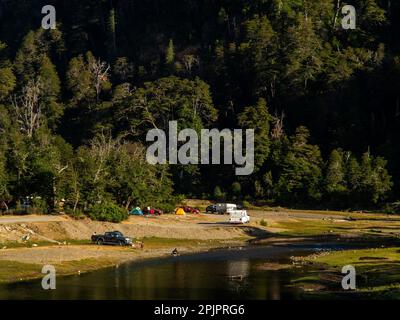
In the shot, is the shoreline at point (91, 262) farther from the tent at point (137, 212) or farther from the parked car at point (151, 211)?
the parked car at point (151, 211)

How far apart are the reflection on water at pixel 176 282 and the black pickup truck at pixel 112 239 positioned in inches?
374

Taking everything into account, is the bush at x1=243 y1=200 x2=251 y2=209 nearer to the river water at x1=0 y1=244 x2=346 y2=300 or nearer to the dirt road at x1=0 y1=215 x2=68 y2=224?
the dirt road at x1=0 y1=215 x2=68 y2=224

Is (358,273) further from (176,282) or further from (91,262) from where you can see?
(91,262)

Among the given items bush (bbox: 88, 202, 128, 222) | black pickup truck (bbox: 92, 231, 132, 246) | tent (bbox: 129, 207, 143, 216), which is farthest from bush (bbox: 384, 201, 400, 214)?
black pickup truck (bbox: 92, 231, 132, 246)

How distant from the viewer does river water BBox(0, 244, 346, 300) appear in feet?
172

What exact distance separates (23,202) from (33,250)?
102 feet

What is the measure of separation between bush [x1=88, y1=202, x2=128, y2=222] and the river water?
2484 centimetres

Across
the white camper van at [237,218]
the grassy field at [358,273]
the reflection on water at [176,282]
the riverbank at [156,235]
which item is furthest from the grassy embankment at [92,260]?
the grassy field at [358,273]

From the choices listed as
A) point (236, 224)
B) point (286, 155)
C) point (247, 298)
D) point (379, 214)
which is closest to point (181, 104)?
point (286, 155)

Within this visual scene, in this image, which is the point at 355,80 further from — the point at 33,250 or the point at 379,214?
the point at 33,250

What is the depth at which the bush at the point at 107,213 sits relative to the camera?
101 meters

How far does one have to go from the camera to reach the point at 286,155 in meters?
176

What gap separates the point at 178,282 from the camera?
59250mm

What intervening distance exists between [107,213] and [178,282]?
43942 millimetres
